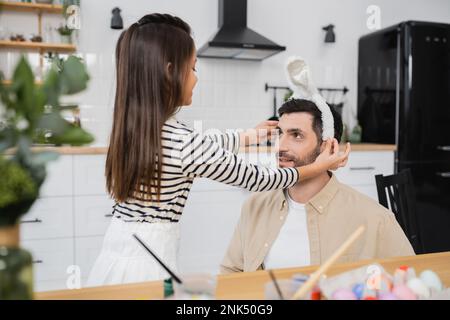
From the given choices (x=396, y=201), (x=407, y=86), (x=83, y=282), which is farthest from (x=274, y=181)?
(x=407, y=86)

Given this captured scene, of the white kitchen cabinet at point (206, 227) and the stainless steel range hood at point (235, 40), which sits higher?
the stainless steel range hood at point (235, 40)

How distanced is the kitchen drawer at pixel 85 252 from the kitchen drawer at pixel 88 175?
A: 28 centimetres

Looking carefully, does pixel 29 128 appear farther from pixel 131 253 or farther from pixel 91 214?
pixel 91 214

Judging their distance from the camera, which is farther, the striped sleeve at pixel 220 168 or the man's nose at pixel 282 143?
the man's nose at pixel 282 143

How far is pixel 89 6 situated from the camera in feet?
10.4

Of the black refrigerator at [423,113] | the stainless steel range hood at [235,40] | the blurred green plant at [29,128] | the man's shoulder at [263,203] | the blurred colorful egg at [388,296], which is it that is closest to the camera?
the blurred green plant at [29,128]

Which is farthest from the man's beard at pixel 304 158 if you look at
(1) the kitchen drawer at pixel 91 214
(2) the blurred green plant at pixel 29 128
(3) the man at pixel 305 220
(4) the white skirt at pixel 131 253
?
(1) the kitchen drawer at pixel 91 214

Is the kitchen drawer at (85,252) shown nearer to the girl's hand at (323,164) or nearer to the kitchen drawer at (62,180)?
→ the kitchen drawer at (62,180)

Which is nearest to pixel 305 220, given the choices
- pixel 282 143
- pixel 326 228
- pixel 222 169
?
pixel 326 228

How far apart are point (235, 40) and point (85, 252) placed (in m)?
1.66

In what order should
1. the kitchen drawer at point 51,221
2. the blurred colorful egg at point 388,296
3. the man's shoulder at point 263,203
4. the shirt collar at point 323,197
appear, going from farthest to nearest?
the kitchen drawer at point 51,221, the man's shoulder at point 263,203, the shirt collar at point 323,197, the blurred colorful egg at point 388,296

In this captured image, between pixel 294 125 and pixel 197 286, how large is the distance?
1008mm

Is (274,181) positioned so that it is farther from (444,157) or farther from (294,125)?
(444,157)

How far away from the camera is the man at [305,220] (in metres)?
1.39
